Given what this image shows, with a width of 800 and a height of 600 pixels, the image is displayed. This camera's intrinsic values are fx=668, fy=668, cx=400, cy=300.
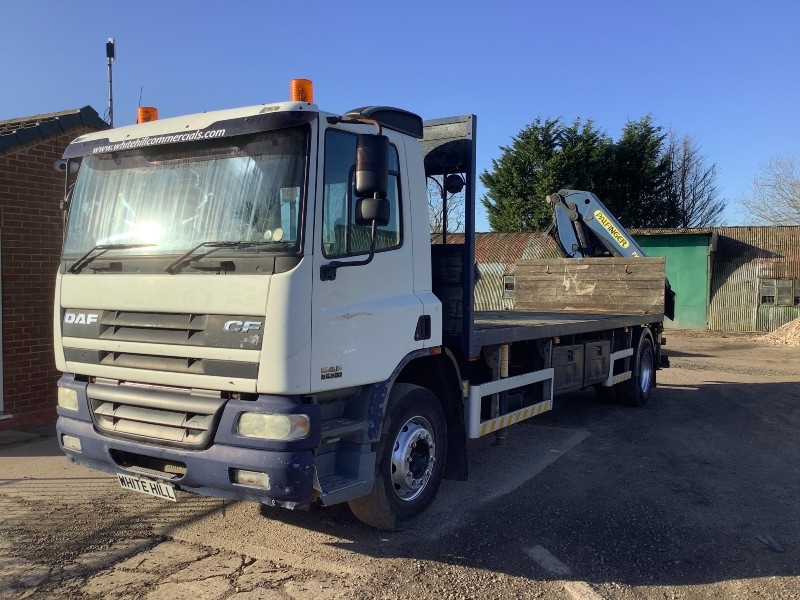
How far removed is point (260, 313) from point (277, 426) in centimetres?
64

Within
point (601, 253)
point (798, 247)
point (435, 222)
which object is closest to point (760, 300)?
point (798, 247)

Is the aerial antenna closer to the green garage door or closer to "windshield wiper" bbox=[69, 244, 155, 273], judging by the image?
"windshield wiper" bbox=[69, 244, 155, 273]

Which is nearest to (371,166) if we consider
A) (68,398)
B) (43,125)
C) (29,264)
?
(68,398)

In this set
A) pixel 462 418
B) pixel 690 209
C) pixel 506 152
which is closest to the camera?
pixel 462 418

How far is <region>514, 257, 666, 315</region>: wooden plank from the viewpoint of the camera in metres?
10.2

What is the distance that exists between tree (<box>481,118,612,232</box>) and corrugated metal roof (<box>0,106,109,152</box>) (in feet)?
85.1

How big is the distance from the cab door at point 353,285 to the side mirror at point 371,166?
204 mm

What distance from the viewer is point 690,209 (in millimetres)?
46000

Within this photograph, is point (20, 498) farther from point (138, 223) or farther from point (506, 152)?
point (506, 152)

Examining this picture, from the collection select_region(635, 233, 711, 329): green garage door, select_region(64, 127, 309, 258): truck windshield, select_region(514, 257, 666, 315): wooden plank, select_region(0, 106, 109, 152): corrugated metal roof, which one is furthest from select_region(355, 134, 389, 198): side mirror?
select_region(635, 233, 711, 329): green garage door

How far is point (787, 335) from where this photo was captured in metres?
20.3

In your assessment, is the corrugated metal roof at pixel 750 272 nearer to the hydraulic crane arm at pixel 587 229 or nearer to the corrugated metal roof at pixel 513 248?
the corrugated metal roof at pixel 513 248

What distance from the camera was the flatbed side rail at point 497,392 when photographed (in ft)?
18.0

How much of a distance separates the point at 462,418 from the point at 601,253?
7.91 meters
